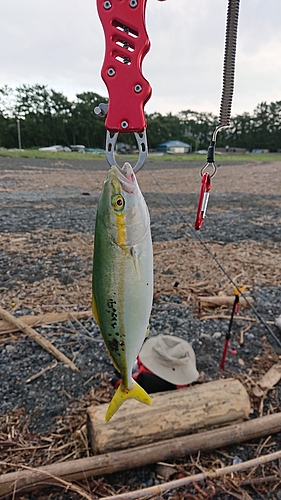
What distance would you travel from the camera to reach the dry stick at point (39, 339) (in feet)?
11.4

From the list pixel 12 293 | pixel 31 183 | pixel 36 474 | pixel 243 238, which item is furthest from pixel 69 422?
pixel 31 183

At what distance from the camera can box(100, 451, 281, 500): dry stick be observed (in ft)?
6.68

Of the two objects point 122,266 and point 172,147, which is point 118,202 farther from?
point 172,147

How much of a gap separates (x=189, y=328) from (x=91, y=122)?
71.6 m

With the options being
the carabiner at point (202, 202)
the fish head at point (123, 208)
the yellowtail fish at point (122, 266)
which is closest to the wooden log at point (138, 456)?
the yellowtail fish at point (122, 266)

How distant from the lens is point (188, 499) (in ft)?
7.24

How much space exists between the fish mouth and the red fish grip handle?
162mm

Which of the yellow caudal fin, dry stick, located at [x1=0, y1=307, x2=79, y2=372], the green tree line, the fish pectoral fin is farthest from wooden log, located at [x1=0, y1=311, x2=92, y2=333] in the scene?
the green tree line

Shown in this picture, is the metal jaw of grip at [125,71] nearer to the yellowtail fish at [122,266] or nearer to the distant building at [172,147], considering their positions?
the yellowtail fish at [122,266]

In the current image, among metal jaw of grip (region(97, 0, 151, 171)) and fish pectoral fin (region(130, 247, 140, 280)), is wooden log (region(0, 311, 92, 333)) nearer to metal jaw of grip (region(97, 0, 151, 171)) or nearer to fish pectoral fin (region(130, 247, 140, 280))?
fish pectoral fin (region(130, 247, 140, 280))

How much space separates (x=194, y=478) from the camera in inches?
84.9

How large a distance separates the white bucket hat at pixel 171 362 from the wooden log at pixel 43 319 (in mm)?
1493

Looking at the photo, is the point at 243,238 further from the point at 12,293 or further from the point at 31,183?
the point at 31,183

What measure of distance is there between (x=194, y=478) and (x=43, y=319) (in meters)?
2.56
